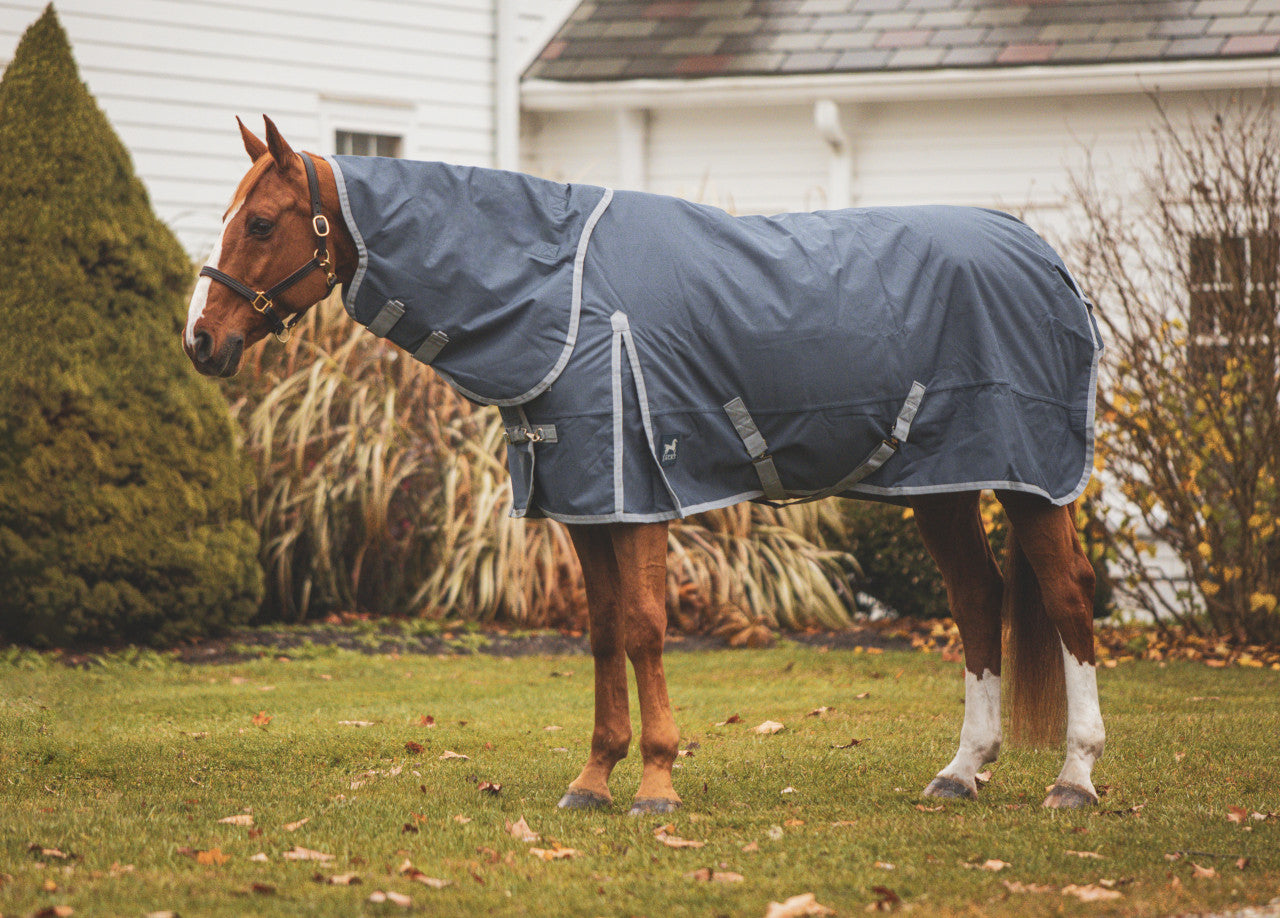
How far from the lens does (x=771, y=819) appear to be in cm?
399

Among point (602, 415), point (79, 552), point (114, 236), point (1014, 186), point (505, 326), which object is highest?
point (1014, 186)

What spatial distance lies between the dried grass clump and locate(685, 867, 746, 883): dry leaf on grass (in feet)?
15.8

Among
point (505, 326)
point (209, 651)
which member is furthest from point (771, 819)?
point (209, 651)

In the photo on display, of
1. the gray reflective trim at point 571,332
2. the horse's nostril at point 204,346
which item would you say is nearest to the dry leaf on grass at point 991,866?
the gray reflective trim at point 571,332

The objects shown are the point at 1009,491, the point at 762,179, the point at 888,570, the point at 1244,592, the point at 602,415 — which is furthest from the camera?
the point at 762,179

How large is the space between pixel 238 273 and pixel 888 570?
5.93m

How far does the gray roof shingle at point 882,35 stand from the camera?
1066 centimetres

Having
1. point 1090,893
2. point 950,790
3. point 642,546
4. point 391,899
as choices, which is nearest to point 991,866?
point 1090,893

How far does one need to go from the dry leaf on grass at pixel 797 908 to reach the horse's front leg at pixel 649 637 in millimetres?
902

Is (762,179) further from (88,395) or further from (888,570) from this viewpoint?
(88,395)

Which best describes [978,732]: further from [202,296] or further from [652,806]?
[202,296]

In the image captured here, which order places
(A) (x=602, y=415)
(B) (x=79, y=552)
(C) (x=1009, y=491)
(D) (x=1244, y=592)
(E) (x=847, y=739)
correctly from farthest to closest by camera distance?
(D) (x=1244, y=592)
(B) (x=79, y=552)
(E) (x=847, y=739)
(C) (x=1009, y=491)
(A) (x=602, y=415)

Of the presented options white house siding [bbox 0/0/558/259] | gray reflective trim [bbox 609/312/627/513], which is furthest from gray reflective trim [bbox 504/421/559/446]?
white house siding [bbox 0/0/558/259]

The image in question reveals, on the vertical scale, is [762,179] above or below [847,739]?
above
